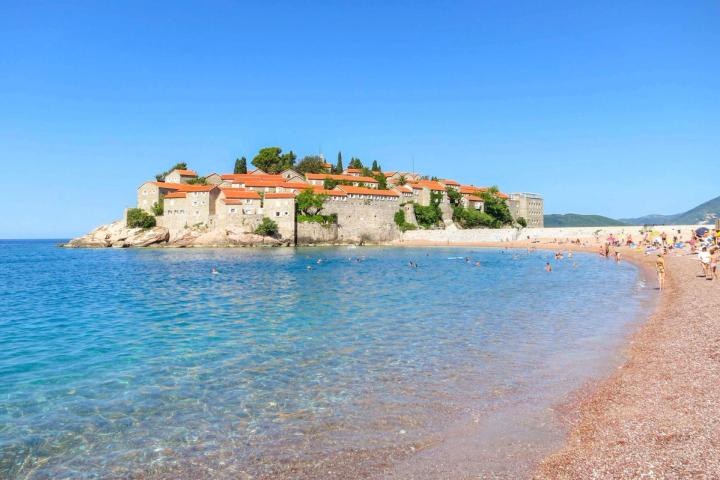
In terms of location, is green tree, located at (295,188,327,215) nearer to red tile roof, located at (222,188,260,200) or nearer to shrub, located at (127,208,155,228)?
red tile roof, located at (222,188,260,200)

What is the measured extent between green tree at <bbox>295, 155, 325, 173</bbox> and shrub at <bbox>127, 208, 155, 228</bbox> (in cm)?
2910

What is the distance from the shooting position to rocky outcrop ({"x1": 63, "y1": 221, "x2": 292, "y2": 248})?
6394 cm

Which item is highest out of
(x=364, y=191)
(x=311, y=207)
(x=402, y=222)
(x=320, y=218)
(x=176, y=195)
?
(x=364, y=191)

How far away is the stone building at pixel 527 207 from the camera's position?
93312 millimetres

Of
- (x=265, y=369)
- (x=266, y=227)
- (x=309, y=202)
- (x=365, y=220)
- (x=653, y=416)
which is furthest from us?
(x=365, y=220)

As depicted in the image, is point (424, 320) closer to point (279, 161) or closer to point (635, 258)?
point (635, 258)

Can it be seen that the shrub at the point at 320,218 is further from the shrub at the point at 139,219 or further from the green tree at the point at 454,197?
the green tree at the point at 454,197

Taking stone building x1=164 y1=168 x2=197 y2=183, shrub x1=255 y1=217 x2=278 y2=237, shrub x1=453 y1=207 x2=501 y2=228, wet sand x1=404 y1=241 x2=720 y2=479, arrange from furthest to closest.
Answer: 1. shrub x1=453 y1=207 x2=501 y2=228
2. stone building x1=164 y1=168 x2=197 y2=183
3. shrub x1=255 y1=217 x2=278 y2=237
4. wet sand x1=404 y1=241 x2=720 y2=479

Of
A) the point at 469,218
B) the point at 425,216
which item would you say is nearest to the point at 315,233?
the point at 425,216

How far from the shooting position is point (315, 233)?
68438 mm

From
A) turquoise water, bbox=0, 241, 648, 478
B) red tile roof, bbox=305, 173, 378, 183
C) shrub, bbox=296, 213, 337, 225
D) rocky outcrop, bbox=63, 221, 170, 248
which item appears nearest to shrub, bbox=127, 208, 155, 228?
rocky outcrop, bbox=63, 221, 170, 248

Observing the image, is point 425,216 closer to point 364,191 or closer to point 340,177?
point 364,191

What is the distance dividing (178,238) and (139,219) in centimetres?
690

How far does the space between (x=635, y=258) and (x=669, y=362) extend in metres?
36.2
